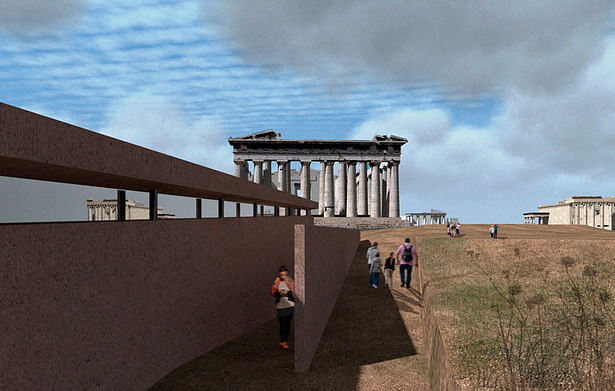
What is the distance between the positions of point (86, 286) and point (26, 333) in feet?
3.75

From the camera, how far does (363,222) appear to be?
190 feet

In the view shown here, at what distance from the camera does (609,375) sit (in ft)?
19.3

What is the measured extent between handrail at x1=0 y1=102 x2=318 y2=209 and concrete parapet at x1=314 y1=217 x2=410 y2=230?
47.3 meters

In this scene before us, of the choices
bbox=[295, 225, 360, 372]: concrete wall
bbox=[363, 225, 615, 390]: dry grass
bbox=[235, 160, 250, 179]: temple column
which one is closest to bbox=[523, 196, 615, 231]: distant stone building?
bbox=[235, 160, 250, 179]: temple column

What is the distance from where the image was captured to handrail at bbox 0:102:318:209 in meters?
5.37

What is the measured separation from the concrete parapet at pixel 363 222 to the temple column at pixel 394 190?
2.38 meters

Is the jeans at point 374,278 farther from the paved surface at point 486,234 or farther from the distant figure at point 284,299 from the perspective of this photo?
the paved surface at point 486,234

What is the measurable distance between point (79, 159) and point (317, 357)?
7108 millimetres

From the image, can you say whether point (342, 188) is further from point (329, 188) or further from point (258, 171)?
point (258, 171)

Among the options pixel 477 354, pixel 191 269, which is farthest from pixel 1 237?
pixel 477 354

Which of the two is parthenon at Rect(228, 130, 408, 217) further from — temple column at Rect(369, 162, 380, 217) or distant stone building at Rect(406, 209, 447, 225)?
distant stone building at Rect(406, 209, 447, 225)

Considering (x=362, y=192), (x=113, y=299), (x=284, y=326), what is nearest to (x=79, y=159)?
(x=113, y=299)

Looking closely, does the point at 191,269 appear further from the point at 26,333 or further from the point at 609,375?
the point at 609,375

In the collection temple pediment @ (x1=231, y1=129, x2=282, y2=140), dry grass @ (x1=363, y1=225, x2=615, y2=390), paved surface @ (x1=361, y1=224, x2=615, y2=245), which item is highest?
temple pediment @ (x1=231, y1=129, x2=282, y2=140)
